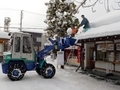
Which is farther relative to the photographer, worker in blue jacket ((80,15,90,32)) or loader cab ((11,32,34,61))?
worker in blue jacket ((80,15,90,32))

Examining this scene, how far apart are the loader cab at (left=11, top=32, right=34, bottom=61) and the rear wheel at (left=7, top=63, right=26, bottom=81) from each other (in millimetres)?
480

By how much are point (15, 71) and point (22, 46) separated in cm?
139

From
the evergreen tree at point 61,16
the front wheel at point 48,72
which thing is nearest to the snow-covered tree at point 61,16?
the evergreen tree at point 61,16

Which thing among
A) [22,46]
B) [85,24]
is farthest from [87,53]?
[22,46]

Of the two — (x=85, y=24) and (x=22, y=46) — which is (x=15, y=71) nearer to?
(x=22, y=46)

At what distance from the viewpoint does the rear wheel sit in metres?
9.55

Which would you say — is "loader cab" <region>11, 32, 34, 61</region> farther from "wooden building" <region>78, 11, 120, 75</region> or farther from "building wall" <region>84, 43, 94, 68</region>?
"building wall" <region>84, 43, 94, 68</region>

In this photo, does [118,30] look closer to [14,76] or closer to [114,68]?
[114,68]

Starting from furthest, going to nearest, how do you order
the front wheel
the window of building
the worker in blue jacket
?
the worker in blue jacket
the front wheel
the window of building

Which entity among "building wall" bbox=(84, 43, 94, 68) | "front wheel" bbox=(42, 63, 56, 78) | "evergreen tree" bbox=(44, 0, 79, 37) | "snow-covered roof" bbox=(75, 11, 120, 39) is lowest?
"front wheel" bbox=(42, 63, 56, 78)

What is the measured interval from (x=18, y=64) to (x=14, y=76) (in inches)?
27.0

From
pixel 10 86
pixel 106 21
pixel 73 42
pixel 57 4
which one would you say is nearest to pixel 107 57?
pixel 106 21

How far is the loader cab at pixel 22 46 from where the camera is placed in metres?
9.84

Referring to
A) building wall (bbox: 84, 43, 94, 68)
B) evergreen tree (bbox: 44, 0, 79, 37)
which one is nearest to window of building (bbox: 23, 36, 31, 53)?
building wall (bbox: 84, 43, 94, 68)
